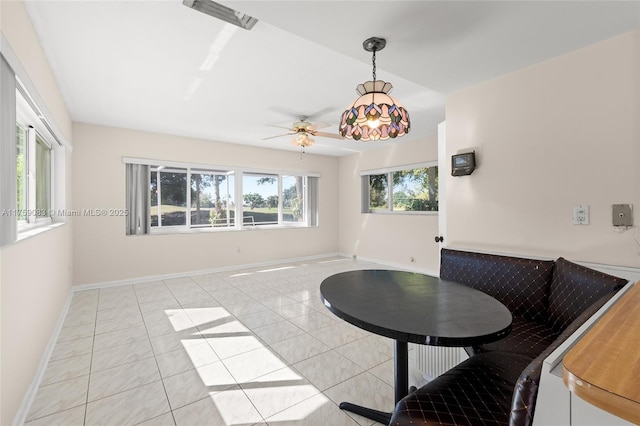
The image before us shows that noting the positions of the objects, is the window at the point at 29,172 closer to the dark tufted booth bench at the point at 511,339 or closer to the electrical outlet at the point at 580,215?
the dark tufted booth bench at the point at 511,339

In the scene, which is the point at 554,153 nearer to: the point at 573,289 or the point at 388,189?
the point at 573,289

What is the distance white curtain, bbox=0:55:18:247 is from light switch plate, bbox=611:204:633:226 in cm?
341

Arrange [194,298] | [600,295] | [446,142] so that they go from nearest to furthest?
[600,295], [446,142], [194,298]

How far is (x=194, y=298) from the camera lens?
12.3ft

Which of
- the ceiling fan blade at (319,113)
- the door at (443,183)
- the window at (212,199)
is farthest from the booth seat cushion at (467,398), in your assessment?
the window at (212,199)

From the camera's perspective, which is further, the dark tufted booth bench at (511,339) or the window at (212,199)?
the window at (212,199)

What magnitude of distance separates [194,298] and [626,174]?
430 centimetres

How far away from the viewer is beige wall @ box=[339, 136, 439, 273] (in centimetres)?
509

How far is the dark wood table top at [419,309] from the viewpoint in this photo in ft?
3.60

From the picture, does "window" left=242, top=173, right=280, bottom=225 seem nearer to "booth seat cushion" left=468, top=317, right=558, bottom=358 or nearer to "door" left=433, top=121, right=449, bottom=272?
"door" left=433, top=121, right=449, bottom=272

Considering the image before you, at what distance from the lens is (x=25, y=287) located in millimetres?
1758

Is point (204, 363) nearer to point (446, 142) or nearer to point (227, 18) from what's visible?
point (227, 18)

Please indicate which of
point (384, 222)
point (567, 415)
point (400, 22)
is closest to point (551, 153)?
point (400, 22)

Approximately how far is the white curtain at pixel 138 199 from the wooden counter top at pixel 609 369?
521 cm
